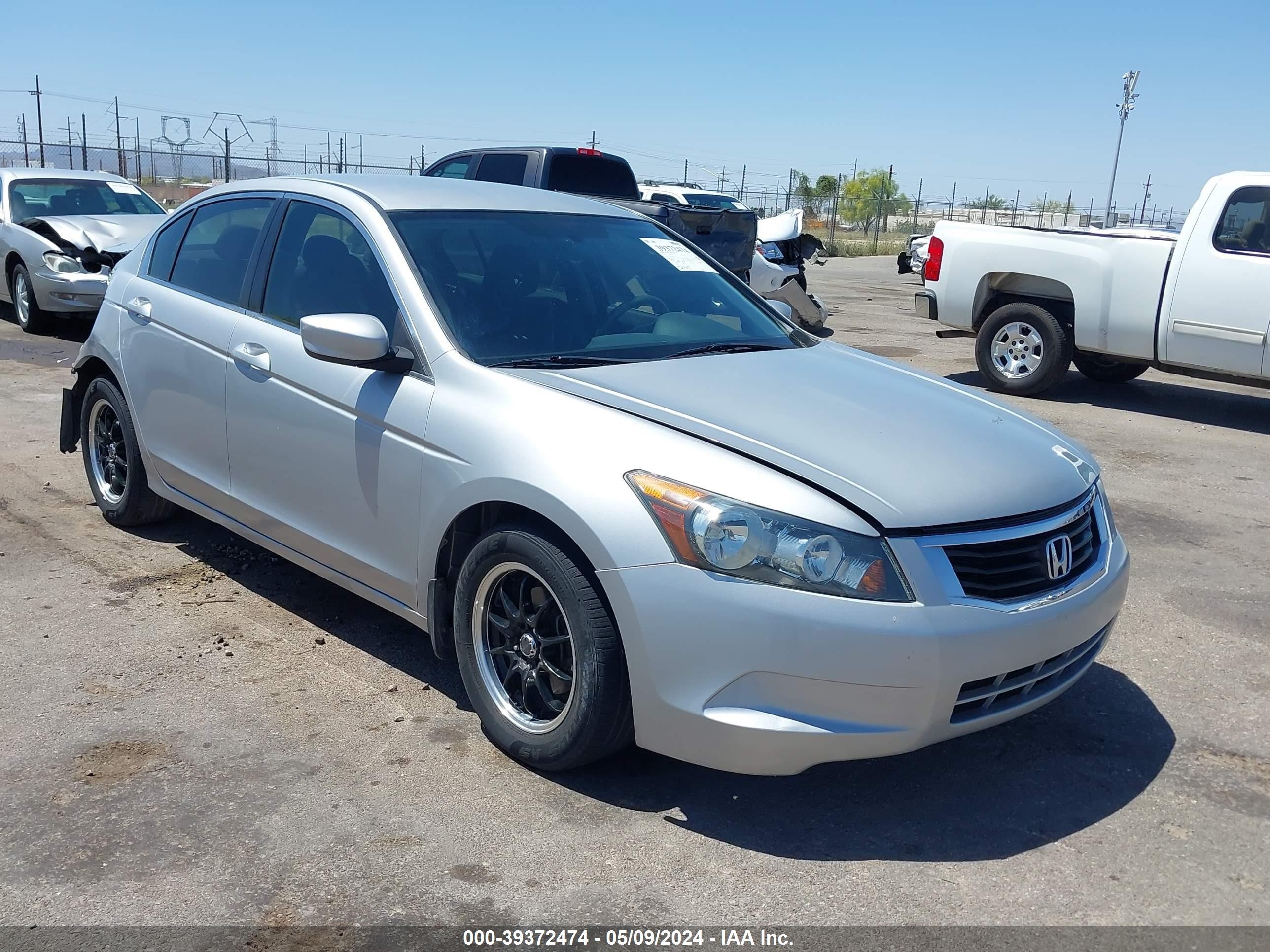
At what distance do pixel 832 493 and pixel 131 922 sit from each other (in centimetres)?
197

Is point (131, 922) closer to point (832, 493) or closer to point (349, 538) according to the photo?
point (349, 538)

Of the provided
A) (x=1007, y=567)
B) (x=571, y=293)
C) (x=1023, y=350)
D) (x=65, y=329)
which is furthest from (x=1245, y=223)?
(x=65, y=329)

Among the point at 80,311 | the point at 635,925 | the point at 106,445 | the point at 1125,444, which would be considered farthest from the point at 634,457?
the point at 80,311

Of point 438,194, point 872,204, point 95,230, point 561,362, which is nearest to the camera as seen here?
point 561,362

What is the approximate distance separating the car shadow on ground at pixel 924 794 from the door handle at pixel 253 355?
1.87 metres

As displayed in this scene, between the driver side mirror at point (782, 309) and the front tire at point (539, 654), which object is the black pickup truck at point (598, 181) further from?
the front tire at point (539, 654)

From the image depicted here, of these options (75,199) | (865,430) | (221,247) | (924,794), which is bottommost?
(924,794)

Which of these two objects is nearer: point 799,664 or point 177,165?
point 799,664

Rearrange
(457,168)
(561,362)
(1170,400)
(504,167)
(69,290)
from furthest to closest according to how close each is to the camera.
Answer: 1. (457,168)
2. (504,167)
3. (69,290)
4. (1170,400)
5. (561,362)

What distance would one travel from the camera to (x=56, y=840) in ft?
9.90

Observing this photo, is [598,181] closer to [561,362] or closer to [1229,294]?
[1229,294]

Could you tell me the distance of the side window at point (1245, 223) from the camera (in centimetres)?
892

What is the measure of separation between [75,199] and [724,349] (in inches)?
426

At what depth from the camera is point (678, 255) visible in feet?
15.6
